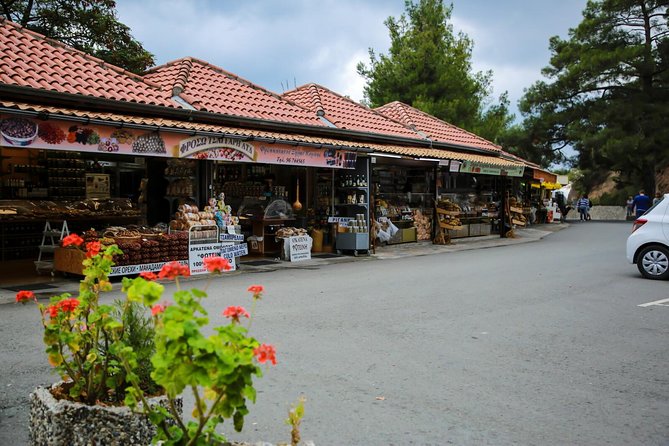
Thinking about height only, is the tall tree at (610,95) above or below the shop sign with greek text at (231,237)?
above

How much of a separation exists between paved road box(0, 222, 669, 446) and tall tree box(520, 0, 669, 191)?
27836 mm

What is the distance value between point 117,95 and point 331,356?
8.84 metres

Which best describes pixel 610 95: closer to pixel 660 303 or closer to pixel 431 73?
pixel 431 73

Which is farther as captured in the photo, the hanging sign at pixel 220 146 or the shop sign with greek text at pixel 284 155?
the shop sign with greek text at pixel 284 155

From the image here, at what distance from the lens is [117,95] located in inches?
478

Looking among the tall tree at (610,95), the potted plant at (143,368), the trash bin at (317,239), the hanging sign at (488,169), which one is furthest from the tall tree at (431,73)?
the potted plant at (143,368)

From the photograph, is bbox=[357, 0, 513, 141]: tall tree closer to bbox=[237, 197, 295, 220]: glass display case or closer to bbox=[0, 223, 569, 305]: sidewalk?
bbox=[0, 223, 569, 305]: sidewalk

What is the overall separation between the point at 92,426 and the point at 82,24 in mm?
23789

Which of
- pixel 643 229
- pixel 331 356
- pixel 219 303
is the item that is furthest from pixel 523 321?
pixel 643 229

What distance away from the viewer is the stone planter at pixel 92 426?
281 cm

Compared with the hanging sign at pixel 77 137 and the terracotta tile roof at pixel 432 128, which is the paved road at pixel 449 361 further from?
the terracotta tile roof at pixel 432 128

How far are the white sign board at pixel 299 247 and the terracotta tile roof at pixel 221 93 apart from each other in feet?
10.7

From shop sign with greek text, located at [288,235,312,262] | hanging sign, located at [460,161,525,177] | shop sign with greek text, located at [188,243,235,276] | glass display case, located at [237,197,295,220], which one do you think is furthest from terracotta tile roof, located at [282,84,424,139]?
shop sign with greek text, located at [188,243,235,276]

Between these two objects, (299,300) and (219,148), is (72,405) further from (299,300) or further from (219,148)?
(219,148)
